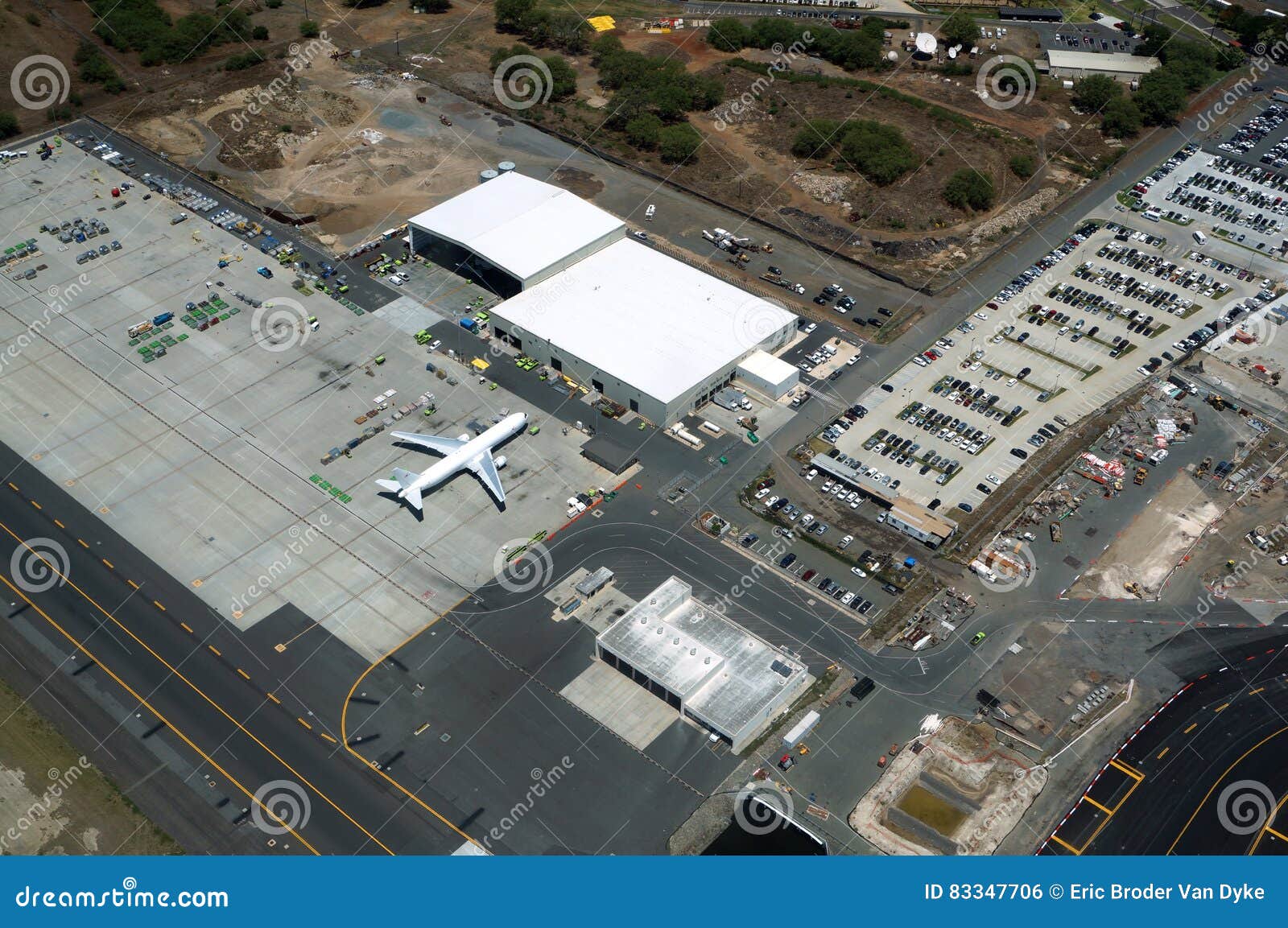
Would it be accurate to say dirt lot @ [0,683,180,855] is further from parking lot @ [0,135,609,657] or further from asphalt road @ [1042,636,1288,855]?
asphalt road @ [1042,636,1288,855]

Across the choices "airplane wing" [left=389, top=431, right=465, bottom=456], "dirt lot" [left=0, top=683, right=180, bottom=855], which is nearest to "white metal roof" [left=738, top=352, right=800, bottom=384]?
"airplane wing" [left=389, top=431, right=465, bottom=456]

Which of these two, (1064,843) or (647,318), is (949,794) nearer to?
(1064,843)

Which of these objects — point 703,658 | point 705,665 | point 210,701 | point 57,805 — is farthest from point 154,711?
point 705,665

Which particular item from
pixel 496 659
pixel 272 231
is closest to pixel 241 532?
pixel 496 659

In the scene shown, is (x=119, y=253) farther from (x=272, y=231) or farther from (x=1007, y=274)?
(x=1007, y=274)

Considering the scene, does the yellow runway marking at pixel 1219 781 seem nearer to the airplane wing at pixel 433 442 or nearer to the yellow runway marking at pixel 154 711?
the yellow runway marking at pixel 154 711

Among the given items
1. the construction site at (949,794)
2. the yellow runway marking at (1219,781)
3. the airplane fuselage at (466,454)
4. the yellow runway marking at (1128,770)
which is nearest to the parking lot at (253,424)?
the airplane fuselage at (466,454)
